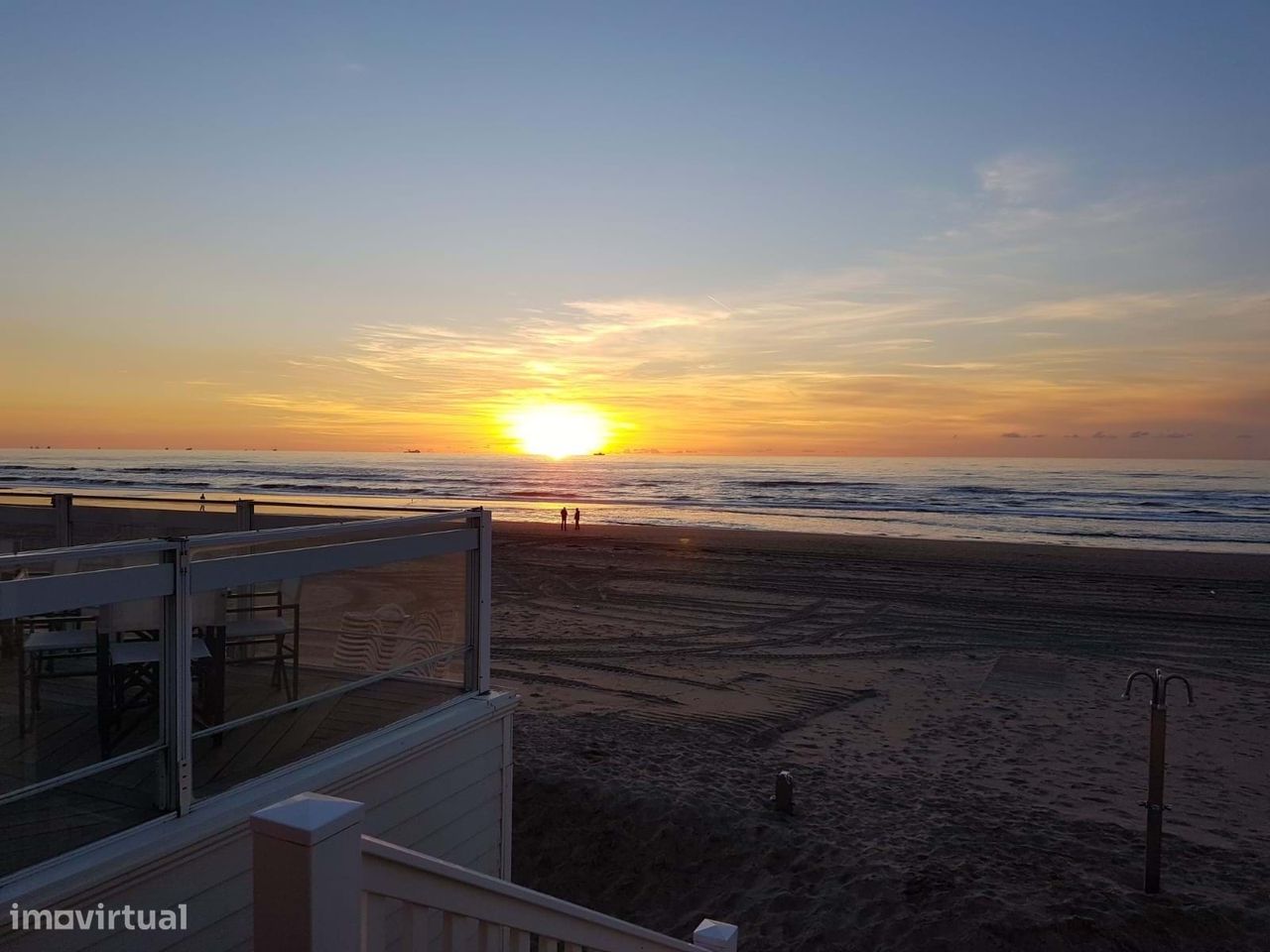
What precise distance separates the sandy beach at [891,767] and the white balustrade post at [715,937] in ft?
10.2

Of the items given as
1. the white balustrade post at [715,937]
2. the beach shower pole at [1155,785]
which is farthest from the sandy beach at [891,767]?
the white balustrade post at [715,937]

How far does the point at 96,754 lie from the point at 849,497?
59.3 m

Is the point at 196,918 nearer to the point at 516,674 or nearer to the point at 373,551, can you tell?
the point at 373,551

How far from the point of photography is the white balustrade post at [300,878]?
1.45m

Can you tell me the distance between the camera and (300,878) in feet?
4.77

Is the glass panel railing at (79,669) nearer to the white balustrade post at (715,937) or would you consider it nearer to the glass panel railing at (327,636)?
the glass panel railing at (327,636)

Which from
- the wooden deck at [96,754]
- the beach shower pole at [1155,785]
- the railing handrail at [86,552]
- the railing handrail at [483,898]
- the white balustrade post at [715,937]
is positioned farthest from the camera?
the beach shower pole at [1155,785]

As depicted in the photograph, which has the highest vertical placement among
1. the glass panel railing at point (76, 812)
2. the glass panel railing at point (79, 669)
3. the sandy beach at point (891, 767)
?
the glass panel railing at point (79, 669)

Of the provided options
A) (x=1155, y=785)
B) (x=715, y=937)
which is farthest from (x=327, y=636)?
(x=1155, y=785)

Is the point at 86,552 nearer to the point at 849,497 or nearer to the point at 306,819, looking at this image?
the point at 306,819

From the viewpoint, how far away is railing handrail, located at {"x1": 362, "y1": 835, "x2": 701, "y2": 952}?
1.71 metres

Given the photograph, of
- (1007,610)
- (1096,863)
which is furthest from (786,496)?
(1096,863)

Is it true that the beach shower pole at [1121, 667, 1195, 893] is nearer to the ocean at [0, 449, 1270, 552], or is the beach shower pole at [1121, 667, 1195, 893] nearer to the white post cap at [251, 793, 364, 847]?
the white post cap at [251, 793, 364, 847]

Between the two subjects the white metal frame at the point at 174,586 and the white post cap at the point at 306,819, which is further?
the white metal frame at the point at 174,586
